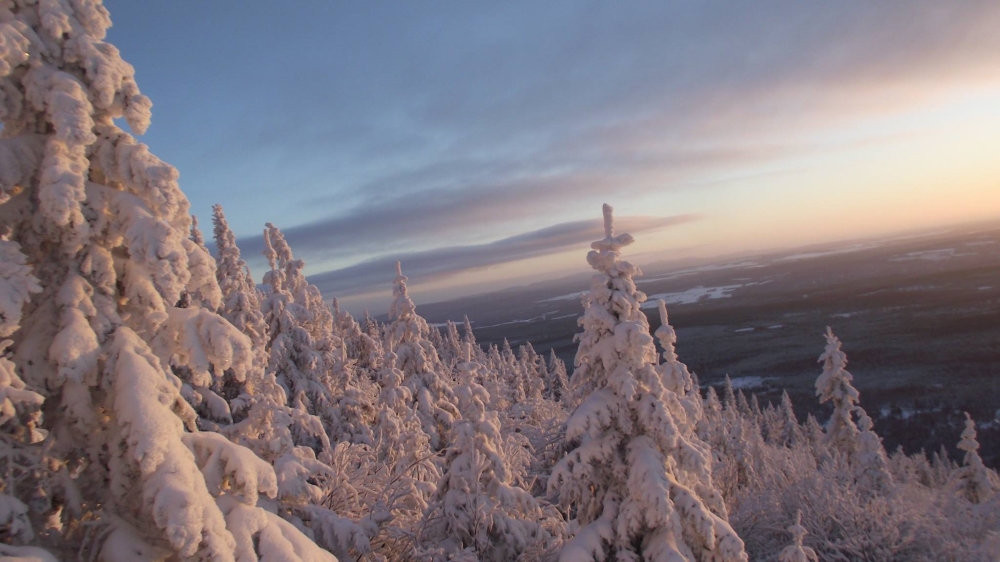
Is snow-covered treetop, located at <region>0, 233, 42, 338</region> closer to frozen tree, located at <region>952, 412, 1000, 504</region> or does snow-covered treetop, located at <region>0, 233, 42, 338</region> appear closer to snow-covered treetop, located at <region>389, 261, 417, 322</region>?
snow-covered treetop, located at <region>389, 261, 417, 322</region>

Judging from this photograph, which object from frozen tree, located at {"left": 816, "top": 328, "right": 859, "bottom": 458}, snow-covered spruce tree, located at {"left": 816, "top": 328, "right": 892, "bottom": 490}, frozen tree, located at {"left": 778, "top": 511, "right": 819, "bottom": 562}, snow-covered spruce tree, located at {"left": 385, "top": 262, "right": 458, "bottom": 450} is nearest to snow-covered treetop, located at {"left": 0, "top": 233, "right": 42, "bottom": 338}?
snow-covered spruce tree, located at {"left": 385, "top": 262, "right": 458, "bottom": 450}

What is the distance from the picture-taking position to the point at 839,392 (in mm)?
27594

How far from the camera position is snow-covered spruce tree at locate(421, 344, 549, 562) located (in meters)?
9.52

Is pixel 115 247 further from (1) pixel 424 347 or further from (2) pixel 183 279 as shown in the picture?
(1) pixel 424 347

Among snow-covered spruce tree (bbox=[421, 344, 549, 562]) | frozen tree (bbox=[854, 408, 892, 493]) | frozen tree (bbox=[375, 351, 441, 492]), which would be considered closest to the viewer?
snow-covered spruce tree (bbox=[421, 344, 549, 562])

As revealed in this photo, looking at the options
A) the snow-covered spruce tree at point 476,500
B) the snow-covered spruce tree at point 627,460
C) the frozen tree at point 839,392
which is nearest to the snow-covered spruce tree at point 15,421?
the snow-covered spruce tree at point 476,500

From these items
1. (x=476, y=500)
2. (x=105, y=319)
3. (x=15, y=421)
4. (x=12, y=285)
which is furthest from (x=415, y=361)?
(x=12, y=285)

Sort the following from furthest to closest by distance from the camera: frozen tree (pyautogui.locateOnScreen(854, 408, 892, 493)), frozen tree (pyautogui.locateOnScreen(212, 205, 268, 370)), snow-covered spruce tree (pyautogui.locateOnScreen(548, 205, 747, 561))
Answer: frozen tree (pyautogui.locateOnScreen(854, 408, 892, 493)), frozen tree (pyautogui.locateOnScreen(212, 205, 268, 370)), snow-covered spruce tree (pyautogui.locateOnScreen(548, 205, 747, 561))

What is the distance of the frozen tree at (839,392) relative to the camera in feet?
89.2

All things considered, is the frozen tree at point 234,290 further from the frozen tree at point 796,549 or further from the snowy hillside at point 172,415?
the frozen tree at point 796,549

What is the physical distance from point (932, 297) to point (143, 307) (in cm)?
21431

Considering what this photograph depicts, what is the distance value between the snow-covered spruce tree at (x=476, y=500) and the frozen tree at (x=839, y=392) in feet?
79.9

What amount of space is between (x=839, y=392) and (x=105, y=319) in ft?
108

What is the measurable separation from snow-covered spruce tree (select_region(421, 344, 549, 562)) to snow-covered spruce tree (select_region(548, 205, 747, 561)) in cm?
127
